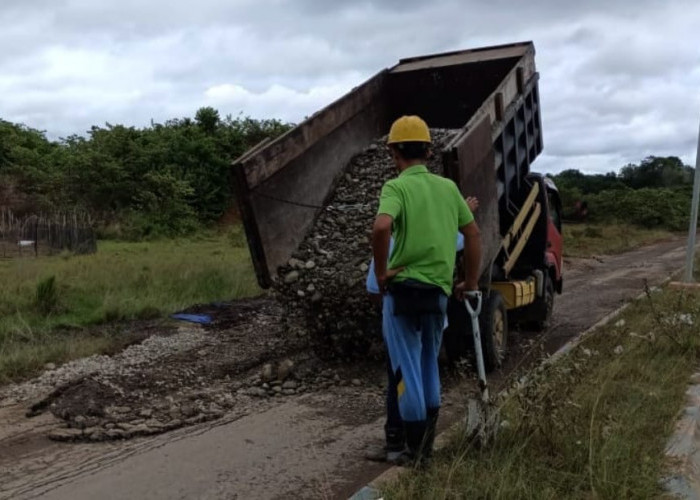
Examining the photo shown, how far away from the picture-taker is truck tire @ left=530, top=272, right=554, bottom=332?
28.4ft

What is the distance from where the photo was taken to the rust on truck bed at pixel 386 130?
5.96 metres

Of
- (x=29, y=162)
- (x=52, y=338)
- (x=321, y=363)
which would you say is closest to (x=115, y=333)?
(x=52, y=338)

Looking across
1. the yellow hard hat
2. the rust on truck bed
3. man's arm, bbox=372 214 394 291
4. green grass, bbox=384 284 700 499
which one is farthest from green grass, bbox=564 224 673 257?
man's arm, bbox=372 214 394 291

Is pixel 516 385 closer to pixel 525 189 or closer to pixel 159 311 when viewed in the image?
pixel 525 189

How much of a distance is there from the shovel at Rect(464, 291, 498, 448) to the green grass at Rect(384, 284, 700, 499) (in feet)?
0.22

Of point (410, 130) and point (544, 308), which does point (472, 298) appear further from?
point (544, 308)

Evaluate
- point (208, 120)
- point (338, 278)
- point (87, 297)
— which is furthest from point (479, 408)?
point (208, 120)

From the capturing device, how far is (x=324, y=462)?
452 centimetres

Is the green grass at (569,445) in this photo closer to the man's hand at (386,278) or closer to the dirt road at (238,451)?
the dirt road at (238,451)

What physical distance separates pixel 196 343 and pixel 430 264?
4.51 m

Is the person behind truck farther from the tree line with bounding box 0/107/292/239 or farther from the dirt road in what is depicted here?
the tree line with bounding box 0/107/292/239

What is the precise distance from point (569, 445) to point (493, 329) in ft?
9.00

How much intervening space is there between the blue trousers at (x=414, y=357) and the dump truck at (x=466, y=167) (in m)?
1.84

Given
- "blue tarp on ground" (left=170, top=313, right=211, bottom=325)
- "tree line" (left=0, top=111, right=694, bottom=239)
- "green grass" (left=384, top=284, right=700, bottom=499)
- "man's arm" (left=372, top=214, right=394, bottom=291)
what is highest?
"tree line" (left=0, top=111, right=694, bottom=239)
